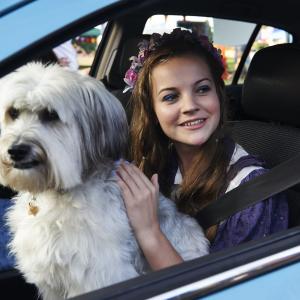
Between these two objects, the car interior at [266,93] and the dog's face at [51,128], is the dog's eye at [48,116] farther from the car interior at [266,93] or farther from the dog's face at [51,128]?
the car interior at [266,93]

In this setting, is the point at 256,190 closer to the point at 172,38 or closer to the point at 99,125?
the point at 99,125

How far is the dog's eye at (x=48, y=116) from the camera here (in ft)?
5.99

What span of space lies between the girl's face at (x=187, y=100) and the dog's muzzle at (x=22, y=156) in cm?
68

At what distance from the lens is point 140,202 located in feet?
Result: 6.27

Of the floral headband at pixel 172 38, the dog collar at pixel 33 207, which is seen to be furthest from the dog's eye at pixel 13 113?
the floral headband at pixel 172 38

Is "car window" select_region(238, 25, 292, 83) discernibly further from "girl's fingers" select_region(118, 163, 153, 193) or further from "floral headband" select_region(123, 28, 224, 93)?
"girl's fingers" select_region(118, 163, 153, 193)

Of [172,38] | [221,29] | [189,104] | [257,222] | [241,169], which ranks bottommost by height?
[257,222]

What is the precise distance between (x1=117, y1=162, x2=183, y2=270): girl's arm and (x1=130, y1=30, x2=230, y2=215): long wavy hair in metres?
0.36

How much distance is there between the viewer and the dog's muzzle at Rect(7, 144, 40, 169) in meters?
1.74

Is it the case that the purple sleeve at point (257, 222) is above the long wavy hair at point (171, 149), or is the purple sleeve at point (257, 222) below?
below

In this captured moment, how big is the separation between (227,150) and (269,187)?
35cm

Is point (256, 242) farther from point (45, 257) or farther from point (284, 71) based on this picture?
point (284, 71)

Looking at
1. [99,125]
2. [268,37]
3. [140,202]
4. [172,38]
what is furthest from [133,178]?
Result: [268,37]

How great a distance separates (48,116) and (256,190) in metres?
0.83
